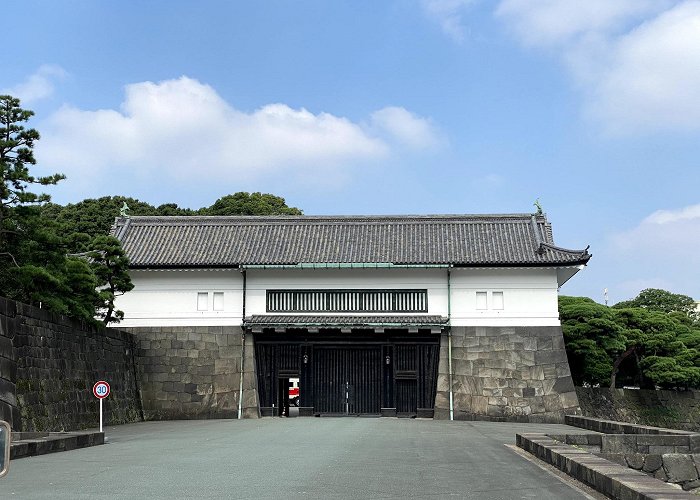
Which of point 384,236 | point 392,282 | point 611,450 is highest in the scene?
point 384,236

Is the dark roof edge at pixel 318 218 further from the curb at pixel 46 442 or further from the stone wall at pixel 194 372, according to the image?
the curb at pixel 46 442

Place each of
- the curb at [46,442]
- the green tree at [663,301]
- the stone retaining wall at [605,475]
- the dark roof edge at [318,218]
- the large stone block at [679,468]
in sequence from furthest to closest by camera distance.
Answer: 1. the green tree at [663,301]
2. the dark roof edge at [318,218]
3. the large stone block at [679,468]
4. the curb at [46,442]
5. the stone retaining wall at [605,475]

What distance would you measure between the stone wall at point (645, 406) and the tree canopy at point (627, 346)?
0.77 m

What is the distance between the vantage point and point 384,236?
31484 millimetres

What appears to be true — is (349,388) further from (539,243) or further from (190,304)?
(539,243)

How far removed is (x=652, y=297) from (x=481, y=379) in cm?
4314

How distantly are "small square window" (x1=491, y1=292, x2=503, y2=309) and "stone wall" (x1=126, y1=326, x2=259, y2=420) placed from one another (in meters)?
9.89

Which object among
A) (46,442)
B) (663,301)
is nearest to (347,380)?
(46,442)

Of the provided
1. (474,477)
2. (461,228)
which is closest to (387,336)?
(461,228)

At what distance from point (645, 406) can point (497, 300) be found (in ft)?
59.5

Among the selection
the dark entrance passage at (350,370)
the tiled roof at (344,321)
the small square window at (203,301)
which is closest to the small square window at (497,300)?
the tiled roof at (344,321)

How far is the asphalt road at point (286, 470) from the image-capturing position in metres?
8.60

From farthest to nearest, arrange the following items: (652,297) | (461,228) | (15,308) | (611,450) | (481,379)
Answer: (652,297)
(461,228)
(481,379)
(15,308)
(611,450)

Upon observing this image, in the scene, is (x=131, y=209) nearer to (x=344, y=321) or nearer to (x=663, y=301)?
(x=344, y=321)
